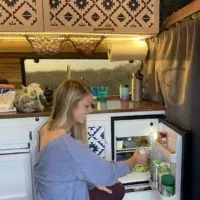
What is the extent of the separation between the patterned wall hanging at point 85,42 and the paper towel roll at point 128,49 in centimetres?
14

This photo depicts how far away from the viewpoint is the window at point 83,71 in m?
2.43

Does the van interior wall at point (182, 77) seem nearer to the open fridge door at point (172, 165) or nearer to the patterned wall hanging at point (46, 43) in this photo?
the open fridge door at point (172, 165)

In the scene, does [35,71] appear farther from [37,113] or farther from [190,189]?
[190,189]

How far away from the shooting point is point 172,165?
66.8 inches

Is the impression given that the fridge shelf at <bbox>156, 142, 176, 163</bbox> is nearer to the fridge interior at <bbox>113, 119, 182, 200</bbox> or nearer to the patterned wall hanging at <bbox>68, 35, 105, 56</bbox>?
the fridge interior at <bbox>113, 119, 182, 200</bbox>

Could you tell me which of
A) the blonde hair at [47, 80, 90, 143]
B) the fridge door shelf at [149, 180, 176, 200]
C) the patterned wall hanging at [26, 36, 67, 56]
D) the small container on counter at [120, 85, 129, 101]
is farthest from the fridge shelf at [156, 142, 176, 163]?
the patterned wall hanging at [26, 36, 67, 56]

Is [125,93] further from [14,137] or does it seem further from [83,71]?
[14,137]

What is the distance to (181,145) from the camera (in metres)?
1.56

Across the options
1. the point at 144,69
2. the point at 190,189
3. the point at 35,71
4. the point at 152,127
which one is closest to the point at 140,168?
the point at 152,127

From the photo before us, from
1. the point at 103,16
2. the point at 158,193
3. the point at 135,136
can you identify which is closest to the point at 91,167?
the point at 158,193

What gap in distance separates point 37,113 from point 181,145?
1012mm

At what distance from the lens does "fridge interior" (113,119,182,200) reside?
5.45 feet

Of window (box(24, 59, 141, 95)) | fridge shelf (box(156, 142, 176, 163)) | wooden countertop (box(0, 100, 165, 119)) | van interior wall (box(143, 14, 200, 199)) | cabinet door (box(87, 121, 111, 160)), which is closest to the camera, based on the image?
van interior wall (box(143, 14, 200, 199))

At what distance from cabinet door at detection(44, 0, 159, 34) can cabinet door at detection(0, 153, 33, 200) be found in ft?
3.25
